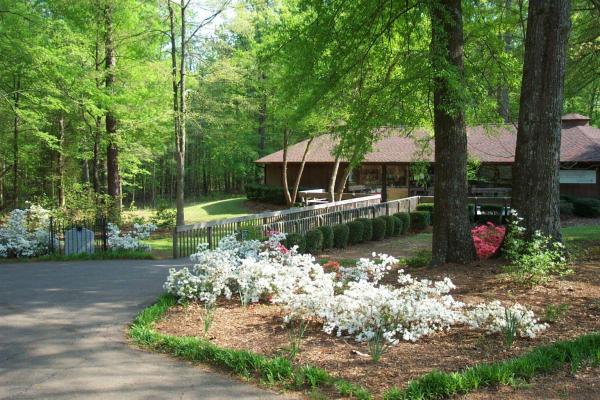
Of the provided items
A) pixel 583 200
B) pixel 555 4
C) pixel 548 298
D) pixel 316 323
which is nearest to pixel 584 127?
pixel 583 200

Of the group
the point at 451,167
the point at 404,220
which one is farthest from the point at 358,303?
the point at 404,220

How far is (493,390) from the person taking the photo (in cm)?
427

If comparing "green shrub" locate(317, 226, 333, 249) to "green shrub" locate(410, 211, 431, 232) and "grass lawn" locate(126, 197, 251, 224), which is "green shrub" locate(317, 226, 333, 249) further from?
"grass lawn" locate(126, 197, 251, 224)

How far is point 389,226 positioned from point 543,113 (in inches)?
475

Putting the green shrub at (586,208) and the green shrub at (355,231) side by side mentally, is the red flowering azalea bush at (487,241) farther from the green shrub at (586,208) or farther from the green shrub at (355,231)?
the green shrub at (586,208)

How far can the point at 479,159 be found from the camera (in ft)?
75.9

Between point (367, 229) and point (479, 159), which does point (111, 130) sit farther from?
point (479, 159)

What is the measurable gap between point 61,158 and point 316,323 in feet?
81.3

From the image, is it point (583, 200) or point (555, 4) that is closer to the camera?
point (555, 4)

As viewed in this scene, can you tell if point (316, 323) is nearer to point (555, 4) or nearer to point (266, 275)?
point (266, 275)

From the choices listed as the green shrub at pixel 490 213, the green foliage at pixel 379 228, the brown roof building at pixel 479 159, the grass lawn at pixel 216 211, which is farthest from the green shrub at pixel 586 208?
the grass lawn at pixel 216 211

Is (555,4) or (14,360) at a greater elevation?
(555,4)

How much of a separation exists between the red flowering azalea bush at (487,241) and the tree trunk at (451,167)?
0.74 metres

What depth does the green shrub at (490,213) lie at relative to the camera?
22.8m
